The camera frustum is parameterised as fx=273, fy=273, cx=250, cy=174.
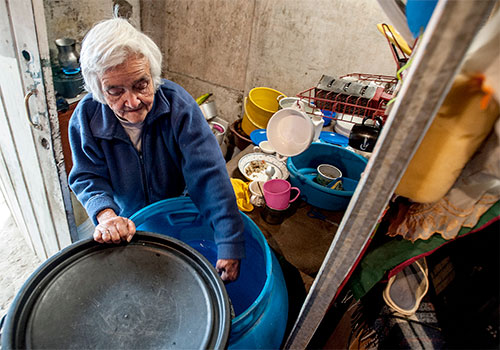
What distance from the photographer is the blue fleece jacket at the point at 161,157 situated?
111 cm

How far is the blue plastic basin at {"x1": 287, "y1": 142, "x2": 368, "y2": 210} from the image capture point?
1.52m

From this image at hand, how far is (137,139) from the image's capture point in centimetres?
123

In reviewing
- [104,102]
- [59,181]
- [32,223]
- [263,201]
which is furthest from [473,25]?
[32,223]

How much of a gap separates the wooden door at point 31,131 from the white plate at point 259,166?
3.51 feet

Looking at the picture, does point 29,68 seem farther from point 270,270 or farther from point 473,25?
point 473,25

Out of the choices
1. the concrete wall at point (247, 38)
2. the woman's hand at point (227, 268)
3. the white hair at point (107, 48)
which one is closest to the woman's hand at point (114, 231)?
the woman's hand at point (227, 268)

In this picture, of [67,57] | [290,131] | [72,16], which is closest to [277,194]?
[290,131]

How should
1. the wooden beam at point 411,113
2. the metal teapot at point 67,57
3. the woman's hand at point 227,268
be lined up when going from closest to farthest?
1. the wooden beam at point 411,113
2. the woman's hand at point 227,268
3. the metal teapot at point 67,57

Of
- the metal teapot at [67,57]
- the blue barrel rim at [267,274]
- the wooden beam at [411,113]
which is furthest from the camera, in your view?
the metal teapot at [67,57]

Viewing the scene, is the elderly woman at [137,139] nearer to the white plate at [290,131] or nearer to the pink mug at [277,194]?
the pink mug at [277,194]

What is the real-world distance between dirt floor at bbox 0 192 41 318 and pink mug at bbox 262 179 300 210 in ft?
7.32

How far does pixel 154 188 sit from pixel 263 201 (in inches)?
23.5

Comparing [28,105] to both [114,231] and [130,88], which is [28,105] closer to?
[130,88]

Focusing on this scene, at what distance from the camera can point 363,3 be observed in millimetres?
2076
